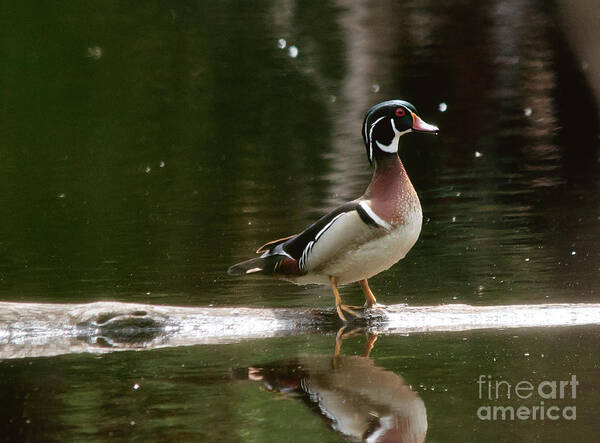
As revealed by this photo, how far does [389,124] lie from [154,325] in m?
1.71

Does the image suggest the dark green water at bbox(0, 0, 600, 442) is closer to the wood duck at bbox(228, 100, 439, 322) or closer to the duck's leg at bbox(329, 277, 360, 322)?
the duck's leg at bbox(329, 277, 360, 322)

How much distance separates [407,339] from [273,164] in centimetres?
729

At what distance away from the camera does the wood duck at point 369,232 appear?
21.9 feet

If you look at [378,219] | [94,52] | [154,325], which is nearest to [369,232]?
[378,219]

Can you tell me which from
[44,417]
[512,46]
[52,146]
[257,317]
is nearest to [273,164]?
[52,146]

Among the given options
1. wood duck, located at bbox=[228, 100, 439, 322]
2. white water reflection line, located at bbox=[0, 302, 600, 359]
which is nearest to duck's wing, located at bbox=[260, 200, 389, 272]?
wood duck, located at bbox=[228, 100, 439, 322]

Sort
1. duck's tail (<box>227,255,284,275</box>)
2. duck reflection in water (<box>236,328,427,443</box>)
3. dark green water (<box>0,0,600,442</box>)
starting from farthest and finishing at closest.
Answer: duck's tail (<box>227,255,284,275</box>) < dark green water (<box>0,0,600,442</box>) < duck reflection in water (<box>236,328,427,443</box>)

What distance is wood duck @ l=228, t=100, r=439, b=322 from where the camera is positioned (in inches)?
263

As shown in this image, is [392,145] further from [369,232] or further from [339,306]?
[339,306]

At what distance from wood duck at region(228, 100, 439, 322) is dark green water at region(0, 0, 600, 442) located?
0.43 meters

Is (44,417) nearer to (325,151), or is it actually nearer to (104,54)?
(325,151)

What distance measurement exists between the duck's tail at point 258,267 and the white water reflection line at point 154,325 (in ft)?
0.99

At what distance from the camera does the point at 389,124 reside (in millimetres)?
6922

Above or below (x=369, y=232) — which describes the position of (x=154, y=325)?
below
